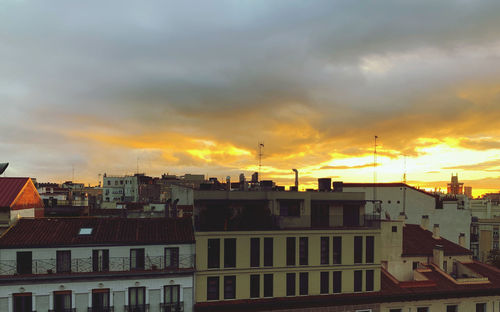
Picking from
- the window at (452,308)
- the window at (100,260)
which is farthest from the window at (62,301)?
the window at (452,308)

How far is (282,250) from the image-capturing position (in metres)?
40.4

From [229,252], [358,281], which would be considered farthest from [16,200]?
[358,281]

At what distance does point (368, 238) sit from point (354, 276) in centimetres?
452

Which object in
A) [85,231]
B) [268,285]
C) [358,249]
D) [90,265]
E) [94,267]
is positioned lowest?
[268,285]

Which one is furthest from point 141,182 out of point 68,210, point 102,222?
point 102,222

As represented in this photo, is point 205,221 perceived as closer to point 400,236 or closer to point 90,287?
point 90,287

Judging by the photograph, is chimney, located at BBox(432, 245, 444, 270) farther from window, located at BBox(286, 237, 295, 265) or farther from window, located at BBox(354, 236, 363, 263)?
window, located at BBox(286, 237, 295, 265)

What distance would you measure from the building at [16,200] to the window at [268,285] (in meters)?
25.9

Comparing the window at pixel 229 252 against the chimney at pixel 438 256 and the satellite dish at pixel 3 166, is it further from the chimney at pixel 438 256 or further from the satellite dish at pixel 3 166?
the satellite dish at pixel 3 166

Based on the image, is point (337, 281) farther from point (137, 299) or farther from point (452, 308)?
point (137, 299)

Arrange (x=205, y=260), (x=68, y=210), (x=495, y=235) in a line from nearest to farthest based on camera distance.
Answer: (x=205, y=260), (x=68, y=210), (x=495, y=235)

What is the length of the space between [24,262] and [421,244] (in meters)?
46.2

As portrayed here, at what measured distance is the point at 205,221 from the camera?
40.1 metres

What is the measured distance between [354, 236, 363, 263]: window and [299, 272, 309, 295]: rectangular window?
609cm
